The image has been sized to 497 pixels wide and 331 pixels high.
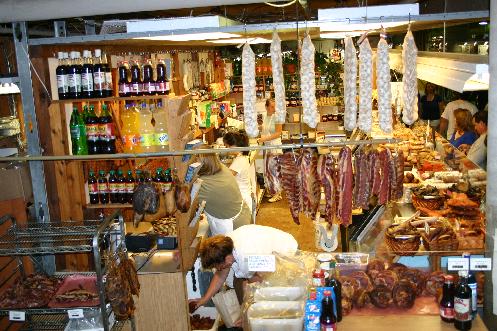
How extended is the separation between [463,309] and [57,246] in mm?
3202

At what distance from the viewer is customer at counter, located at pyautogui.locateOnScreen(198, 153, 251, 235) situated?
21.2ft

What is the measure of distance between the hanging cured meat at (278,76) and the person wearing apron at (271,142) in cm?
53

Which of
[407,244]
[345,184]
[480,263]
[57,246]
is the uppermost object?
[345,184]

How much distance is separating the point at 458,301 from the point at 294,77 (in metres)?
10.5

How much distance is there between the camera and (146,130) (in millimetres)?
5543

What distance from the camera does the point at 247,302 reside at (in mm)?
4156

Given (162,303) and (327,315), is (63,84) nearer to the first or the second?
(162,303)

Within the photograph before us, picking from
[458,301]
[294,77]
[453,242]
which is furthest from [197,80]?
[458,301]

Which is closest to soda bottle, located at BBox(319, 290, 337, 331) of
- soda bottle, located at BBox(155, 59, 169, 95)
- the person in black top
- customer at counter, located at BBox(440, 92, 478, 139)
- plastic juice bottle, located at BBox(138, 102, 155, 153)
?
plastic juice bottle, located at BBox(138, 102, 155, 153)

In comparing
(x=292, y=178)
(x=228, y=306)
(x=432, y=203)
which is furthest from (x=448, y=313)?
(x=432, y=203)

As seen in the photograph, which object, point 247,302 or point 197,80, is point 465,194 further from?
point 197,80

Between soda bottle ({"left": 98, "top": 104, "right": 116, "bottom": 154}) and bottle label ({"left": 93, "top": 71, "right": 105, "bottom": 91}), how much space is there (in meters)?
0.31

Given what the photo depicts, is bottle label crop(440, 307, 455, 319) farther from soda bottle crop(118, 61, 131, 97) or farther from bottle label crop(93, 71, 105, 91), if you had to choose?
bottle label crop(93, 71, 105, 91)

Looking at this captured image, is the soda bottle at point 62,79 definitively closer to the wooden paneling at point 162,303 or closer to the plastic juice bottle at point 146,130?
the plastic juice bottle at point 146,130
